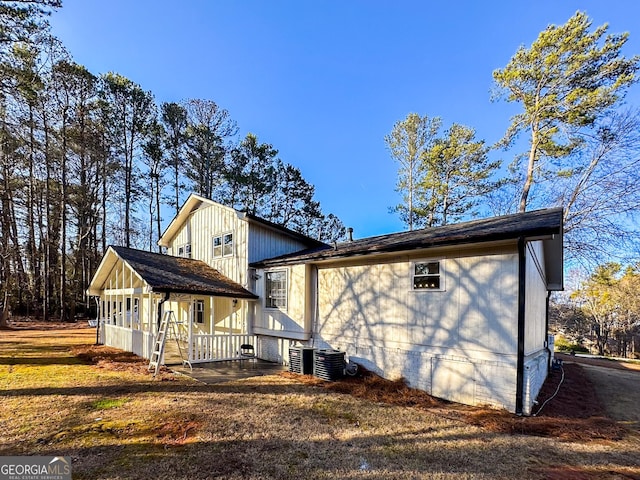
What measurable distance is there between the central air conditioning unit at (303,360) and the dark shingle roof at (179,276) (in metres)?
2.96

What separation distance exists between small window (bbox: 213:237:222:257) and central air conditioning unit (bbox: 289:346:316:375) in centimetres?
590

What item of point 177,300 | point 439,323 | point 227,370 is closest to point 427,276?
point 439,323

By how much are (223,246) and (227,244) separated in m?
0.28

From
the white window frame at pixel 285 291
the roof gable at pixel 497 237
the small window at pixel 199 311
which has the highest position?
the roof gable at pixel 497 237

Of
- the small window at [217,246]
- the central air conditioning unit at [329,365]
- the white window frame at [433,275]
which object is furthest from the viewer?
the small window at [217,246]

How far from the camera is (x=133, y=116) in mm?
23562

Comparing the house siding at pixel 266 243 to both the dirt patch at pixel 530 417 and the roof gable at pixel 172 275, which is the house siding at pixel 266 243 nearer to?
the roof gable at pixel 172 275

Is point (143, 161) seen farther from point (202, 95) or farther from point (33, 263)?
point (33, 263)

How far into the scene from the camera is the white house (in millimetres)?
6223

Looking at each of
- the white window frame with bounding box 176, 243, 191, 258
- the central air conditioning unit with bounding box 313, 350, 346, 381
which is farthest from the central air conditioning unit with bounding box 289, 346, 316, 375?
the white window frame with bounding box 176, 243, 191, 258

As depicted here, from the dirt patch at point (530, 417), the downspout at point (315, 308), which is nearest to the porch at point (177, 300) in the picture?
the downspout at point (315, 308)

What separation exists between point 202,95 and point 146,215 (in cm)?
1120

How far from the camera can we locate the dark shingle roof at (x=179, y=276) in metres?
9.33

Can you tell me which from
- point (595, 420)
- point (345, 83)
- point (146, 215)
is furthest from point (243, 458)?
point (146, 215)
